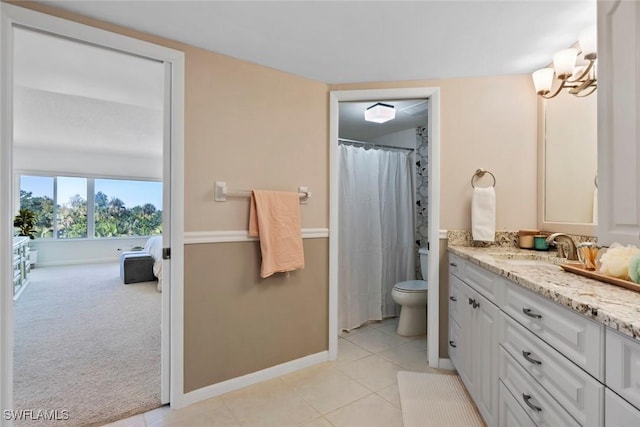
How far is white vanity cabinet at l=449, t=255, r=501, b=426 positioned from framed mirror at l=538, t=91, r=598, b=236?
65 cm

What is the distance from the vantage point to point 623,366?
0.73 metres

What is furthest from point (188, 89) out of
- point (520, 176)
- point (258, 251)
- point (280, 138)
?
point (520, 176)

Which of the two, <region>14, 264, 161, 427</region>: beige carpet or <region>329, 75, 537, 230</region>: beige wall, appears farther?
<region>329, 75, 537, 230</region>: beige wall

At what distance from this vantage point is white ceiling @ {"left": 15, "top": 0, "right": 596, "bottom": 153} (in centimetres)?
149

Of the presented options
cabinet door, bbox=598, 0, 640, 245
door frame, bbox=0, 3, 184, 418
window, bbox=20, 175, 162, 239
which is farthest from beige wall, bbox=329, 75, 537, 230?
window, bbox=20, 175, 162, 239

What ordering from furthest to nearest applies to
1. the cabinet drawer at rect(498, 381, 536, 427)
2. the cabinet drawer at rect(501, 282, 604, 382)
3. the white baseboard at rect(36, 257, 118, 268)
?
the white baseboard at rect(36, 257, 118, 268), the cabinet drawer at rect(498, 381, 536, 427), the cabinet drawer at rect(501, 282, 604, 382)

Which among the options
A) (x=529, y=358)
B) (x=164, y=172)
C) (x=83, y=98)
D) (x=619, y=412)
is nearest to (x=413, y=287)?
(x=529, y=358)

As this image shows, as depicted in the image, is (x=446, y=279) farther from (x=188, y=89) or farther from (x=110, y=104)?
(x=110, y=104)

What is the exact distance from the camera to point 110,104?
3.53 metres

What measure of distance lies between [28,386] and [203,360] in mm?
1167

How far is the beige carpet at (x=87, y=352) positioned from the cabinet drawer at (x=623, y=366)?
6.96ft

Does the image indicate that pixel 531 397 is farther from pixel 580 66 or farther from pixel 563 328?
pixel 580 66

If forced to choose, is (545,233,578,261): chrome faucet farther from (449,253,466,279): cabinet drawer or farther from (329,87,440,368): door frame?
(329,87,440,368): door frame

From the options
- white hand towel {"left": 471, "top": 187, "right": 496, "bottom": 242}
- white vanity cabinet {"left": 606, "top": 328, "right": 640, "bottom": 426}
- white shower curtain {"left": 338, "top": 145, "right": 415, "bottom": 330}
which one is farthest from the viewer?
white shower curtain {"left": 338, "top": 145, "right": 415, "bottom": 330}
